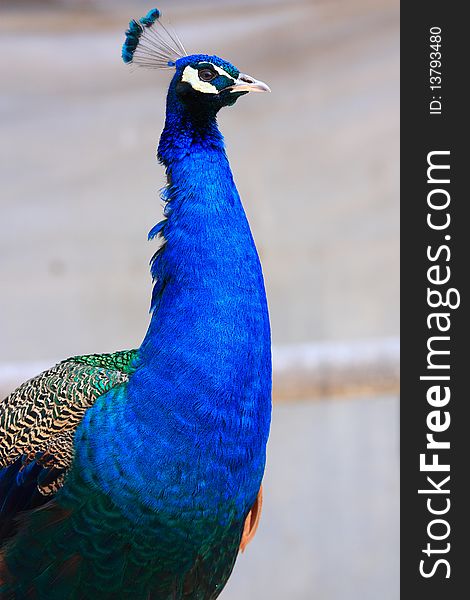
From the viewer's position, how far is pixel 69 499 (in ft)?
3.86

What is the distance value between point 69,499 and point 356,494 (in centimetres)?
179

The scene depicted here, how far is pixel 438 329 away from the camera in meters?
1.79

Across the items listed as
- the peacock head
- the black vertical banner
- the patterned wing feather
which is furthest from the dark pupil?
the black vertical banner

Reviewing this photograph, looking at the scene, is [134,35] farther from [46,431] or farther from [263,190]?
[263,190]

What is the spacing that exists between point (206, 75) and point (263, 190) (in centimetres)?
145

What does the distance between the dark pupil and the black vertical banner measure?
744 mm

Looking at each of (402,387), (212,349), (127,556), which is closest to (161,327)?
(212,349)

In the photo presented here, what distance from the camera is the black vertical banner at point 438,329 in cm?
178

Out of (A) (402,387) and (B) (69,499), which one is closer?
(B) (69,499)

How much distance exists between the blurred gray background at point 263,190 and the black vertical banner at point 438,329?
0.76 m

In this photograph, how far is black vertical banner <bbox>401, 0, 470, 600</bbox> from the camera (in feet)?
5.84

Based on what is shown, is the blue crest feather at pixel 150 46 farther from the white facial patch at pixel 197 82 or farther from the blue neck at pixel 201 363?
the blue neck at pixel 201 363

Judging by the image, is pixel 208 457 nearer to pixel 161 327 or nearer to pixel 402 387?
pixel 161 327

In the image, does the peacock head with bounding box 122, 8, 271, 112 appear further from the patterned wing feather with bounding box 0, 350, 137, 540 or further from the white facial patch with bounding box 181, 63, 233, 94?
the patterned wing feather with bounding box 0, 350, 137, 540
